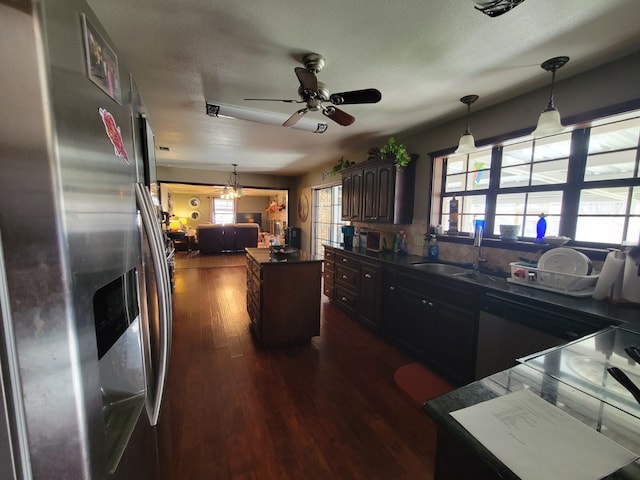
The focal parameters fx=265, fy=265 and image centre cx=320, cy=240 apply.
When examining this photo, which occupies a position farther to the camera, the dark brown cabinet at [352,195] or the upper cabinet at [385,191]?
the dark brown cabinet at [352,195]

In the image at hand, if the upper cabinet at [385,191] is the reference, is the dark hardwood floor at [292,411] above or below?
below

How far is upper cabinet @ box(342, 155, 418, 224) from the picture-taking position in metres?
3.30

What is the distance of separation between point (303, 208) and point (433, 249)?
434 cm

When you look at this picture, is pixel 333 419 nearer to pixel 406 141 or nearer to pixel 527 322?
pixel 527 322

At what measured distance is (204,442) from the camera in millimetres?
1634

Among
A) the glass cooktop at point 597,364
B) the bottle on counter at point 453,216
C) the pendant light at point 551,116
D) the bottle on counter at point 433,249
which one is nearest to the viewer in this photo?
the glass cooktop at point 597,364

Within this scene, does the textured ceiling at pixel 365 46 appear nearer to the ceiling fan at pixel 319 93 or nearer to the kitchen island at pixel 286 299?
the ceiling fan at pixel 319 93

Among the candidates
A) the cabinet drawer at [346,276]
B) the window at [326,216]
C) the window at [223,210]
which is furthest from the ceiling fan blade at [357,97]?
the window at [223,210]

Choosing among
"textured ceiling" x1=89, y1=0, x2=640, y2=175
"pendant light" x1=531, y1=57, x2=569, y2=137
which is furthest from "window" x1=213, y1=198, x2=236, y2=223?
"pendant light" x1=531, y1=57, x2=569, y2=137

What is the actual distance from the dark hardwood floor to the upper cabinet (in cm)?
151

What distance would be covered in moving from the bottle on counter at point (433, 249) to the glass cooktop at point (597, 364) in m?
1.83

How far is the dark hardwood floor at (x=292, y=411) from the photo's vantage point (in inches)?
59.1

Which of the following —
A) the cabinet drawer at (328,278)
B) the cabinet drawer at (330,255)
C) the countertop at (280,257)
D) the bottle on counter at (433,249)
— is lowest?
the cabinet drawer at (328,278)

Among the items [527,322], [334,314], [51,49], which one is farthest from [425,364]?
[51,49]
